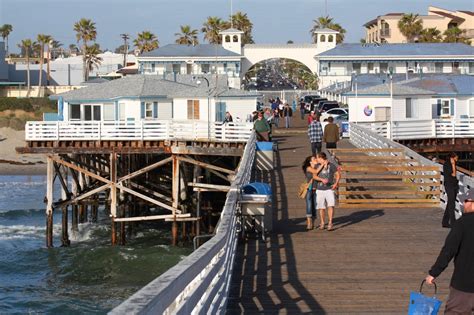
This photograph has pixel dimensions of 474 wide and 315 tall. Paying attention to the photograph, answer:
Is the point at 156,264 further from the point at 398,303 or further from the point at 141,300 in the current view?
the point at 141,300

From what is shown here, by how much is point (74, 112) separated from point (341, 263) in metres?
34.8

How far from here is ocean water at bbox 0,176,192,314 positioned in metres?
26.3

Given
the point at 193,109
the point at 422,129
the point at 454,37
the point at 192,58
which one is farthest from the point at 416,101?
the point at 454,37

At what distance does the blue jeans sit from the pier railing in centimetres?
266

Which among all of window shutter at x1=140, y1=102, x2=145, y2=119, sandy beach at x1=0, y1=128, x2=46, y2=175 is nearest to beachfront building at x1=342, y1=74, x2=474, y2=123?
window shutter at x1=140, y1=102, x2=145, y2=119

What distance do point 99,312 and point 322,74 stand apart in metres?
74.3

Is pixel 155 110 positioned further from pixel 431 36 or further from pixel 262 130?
pixel 431 36

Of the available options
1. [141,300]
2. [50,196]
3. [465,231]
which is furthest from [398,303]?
[50,196]

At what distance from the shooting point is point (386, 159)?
977 inches

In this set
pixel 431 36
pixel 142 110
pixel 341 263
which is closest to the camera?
pixel 341 263

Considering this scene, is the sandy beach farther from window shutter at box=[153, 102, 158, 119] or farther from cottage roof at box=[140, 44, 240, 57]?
window shutter at box=[153, 102, 158, 119]

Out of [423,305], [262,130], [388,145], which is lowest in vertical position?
[423,305]

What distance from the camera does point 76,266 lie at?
105ft

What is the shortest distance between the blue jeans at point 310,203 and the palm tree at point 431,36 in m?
111
